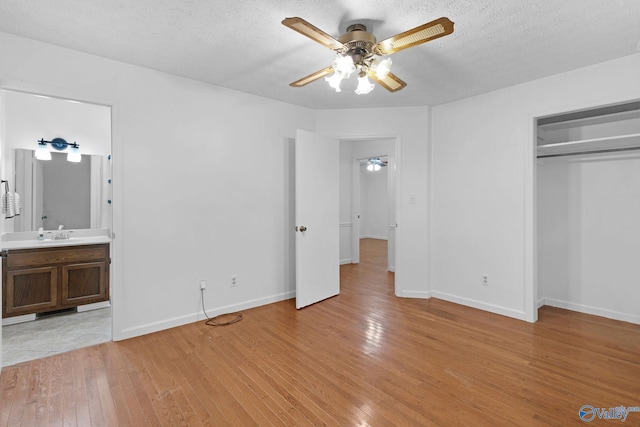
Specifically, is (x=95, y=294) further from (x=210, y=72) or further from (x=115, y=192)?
(x=210, y=72)

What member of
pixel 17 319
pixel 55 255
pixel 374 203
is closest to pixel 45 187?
pixel 55 255

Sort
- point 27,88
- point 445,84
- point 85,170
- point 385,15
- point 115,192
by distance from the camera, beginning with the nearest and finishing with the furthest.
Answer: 1. point 385,15
2. point 27,88
3. point 115,192
4. point 445,84
5. point 85,170

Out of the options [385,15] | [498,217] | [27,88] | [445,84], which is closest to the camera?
[385,15]

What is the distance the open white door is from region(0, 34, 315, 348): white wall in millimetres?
391

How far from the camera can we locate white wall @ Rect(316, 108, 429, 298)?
4023mm

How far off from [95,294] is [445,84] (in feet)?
14.9

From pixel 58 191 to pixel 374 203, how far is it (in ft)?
28.4

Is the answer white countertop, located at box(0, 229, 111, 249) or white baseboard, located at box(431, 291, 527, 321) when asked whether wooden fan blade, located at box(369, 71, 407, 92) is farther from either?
white countertop, located at box(0, 229, 111, 249)

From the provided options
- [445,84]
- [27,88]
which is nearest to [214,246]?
[27,88]

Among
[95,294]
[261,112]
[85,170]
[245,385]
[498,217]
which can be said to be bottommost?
[245,385]

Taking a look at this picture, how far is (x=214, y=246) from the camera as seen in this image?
335 centimetres

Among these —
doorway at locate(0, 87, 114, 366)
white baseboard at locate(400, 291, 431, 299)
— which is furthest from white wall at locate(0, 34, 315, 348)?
white baseboard at locate(400, 291, 431, 299)

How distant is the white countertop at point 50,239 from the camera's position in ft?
10.5

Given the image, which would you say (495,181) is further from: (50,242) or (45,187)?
(45,187)
